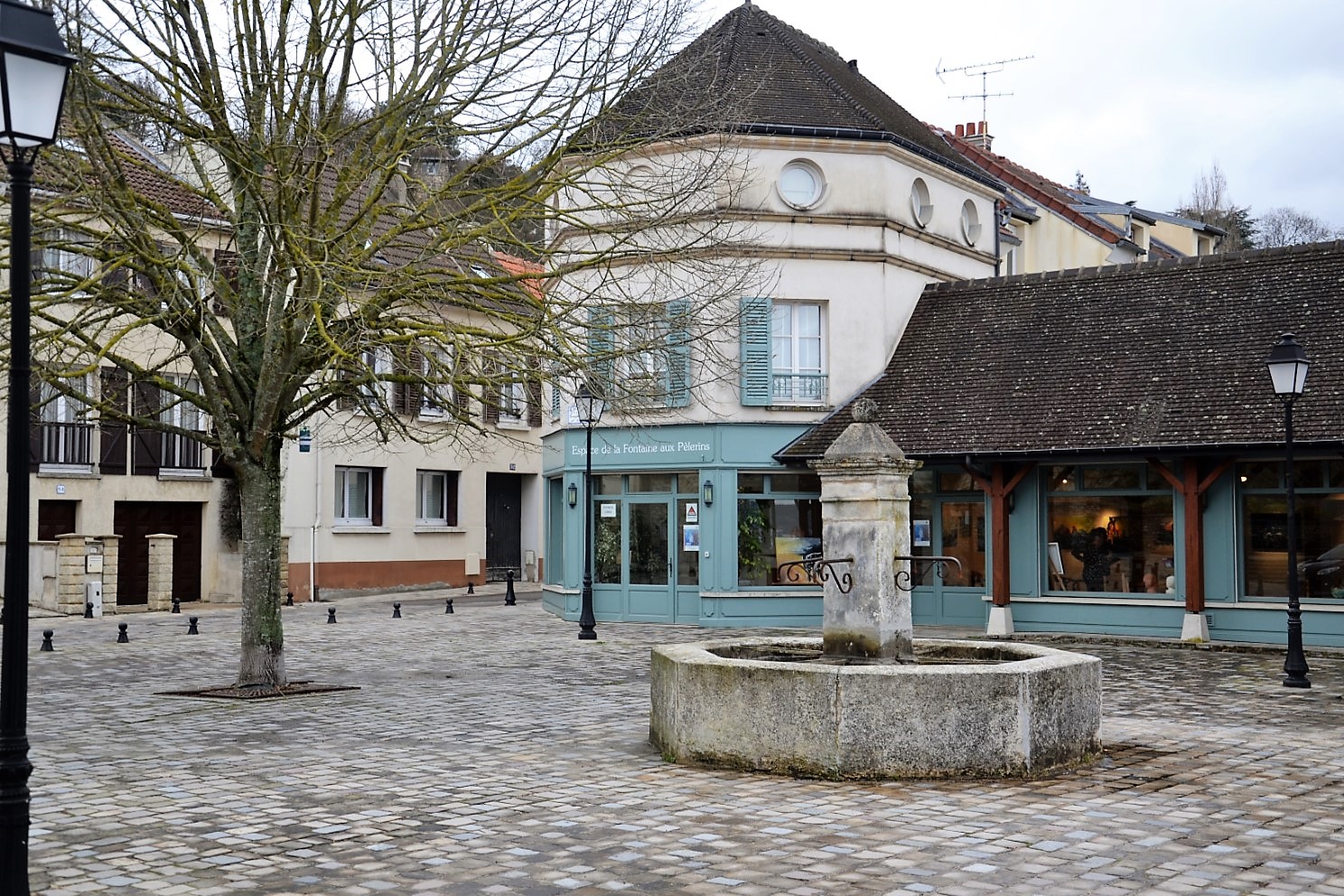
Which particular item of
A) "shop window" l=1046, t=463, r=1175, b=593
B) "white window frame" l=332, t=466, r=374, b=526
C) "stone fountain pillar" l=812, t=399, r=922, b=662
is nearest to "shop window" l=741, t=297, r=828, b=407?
"shop window" l=1046, t=463, r=1175, b=593

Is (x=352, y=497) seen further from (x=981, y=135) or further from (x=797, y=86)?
(x=981, y=135)

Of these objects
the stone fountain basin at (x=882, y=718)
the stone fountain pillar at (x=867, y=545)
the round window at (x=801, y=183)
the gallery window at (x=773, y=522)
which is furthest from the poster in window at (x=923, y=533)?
the stone fountain basin at (x=882, y=718)

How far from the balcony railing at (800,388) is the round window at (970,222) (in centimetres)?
504

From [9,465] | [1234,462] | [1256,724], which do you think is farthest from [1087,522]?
[9,465]

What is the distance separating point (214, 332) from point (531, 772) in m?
7.26

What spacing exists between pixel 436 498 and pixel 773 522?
15.0 m

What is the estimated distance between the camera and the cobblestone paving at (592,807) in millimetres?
7070

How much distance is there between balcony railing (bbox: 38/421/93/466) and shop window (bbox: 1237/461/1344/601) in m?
21.3

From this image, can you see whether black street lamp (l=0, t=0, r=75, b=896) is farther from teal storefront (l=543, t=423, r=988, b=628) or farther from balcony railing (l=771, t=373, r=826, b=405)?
balcony railing (l=771, t=373, r=826, b=405)

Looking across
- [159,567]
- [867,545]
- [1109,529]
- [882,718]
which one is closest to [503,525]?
[159,567]

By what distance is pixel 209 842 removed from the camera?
782 cm

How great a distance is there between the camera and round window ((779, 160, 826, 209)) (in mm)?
24094

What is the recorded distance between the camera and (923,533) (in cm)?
2417

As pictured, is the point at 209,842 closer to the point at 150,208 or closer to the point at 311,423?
the point at 150,208
